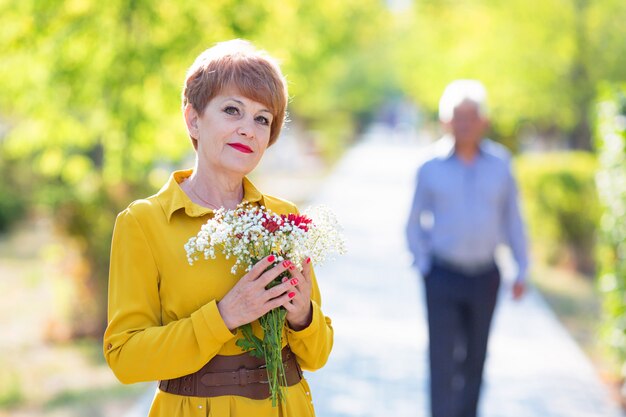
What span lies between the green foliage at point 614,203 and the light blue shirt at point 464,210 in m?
1.77

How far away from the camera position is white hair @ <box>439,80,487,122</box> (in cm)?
552

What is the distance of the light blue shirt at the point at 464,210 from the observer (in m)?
5.55

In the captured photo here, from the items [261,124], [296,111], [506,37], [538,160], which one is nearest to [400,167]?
[296,111]

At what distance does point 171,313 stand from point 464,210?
3.19 metres

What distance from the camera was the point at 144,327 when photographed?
2646mm

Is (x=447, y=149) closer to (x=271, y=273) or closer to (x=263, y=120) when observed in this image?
(x=263, y=120)

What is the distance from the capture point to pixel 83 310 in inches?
372

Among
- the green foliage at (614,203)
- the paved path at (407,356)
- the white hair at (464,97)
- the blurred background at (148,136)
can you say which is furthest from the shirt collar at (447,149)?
the paved path at (407,356)

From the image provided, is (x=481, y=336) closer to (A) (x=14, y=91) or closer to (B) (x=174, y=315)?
(B) (x=174, y=315)

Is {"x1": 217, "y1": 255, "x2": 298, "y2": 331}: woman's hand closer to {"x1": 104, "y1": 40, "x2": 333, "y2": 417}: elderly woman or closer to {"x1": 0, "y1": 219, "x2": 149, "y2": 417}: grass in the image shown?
{"x1": 104, "y1": 40, "x2": 333, "y2": 417}: elderly woman

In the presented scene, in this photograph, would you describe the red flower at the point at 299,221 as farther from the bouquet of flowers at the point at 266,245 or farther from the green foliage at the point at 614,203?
the green foliage at the point at 614,203

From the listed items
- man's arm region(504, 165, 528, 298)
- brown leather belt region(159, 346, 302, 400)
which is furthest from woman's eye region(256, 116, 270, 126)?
man's arm region(504, 165, 528, 298)

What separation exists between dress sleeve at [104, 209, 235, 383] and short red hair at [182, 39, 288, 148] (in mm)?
422

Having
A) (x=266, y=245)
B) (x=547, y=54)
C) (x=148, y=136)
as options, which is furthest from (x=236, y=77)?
(x=547, y=54)
